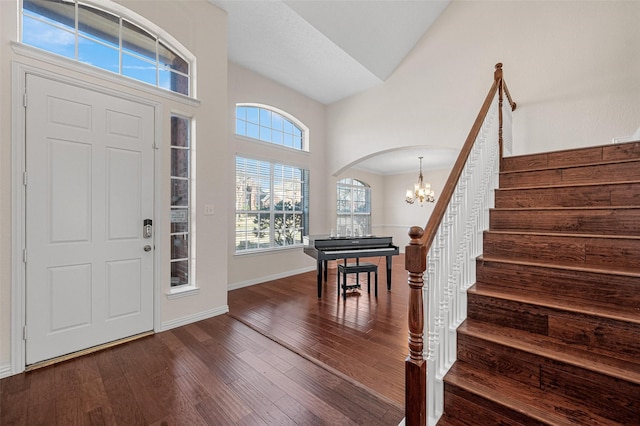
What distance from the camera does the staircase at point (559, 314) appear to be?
3.96 feet

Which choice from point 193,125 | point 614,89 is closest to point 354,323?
point 193,125

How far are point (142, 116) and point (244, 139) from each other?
1.79m

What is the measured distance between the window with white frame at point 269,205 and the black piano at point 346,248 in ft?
3.42

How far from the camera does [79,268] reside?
226 centimetres

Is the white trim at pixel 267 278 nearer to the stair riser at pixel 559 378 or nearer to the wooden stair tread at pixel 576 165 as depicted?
the stair riser at pixel 559 378

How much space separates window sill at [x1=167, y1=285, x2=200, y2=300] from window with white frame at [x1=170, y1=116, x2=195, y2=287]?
0.19 feet

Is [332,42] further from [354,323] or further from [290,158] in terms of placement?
[354,323]

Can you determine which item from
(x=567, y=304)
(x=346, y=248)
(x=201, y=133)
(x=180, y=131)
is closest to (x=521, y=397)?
(x=567, y=304)

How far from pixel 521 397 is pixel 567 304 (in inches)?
23.3

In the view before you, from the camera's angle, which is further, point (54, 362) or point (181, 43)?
point (181, 43)

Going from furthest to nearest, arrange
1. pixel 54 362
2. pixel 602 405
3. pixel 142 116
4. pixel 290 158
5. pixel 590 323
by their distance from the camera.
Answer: pixel 290 158 → pixel 142 116 → pixel 54 362 → pixel 590 323 → pixel 602 405

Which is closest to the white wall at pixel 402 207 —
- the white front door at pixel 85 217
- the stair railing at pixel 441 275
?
the stair railing at pixel 441 275

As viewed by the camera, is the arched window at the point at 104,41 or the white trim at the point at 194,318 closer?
the arched window at the point at 104,41

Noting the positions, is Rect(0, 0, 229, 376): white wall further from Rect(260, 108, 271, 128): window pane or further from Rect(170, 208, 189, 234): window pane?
Rect(260, 108, 271, 128): window pane
